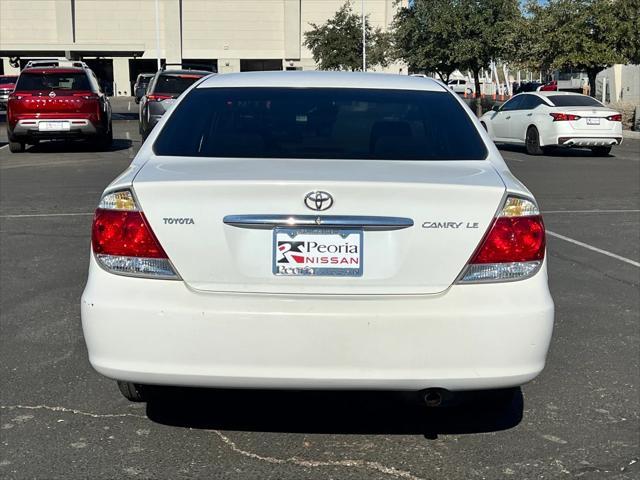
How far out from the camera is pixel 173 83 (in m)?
19.0

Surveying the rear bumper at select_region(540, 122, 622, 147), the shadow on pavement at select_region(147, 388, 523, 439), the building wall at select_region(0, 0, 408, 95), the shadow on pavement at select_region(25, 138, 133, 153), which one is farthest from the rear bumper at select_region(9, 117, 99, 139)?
the building wall at select_region(0, 0, 408, 95)

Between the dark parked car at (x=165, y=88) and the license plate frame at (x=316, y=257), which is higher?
the dark parked car at (x=165, y=88)

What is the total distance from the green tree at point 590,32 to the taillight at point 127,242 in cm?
2905

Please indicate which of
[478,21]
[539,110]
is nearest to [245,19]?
[478,21]

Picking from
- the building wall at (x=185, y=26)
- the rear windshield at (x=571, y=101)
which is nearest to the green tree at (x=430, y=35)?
the rear windshield at (x=571, y=101)

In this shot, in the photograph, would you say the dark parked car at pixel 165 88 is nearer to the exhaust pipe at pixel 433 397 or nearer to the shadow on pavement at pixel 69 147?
the shadow on pavement at pixel 69 147

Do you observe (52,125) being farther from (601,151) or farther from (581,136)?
(601,151)

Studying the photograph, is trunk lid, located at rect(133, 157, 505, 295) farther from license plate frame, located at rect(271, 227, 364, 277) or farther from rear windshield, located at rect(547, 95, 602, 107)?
rear windshield, located at rect(547, 95, 602, 107)

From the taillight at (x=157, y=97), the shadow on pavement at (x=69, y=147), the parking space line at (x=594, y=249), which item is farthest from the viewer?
the shadow on pavement at (x=69, y=147)

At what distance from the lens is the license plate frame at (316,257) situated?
3.27 m

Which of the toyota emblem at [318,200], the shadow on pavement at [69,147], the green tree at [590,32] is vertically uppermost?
the green tree at [590,32]

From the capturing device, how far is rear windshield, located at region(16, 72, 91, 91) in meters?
18.5

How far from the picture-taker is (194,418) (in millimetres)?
4184

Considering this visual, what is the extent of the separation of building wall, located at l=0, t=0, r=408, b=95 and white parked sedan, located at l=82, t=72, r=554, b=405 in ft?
222
